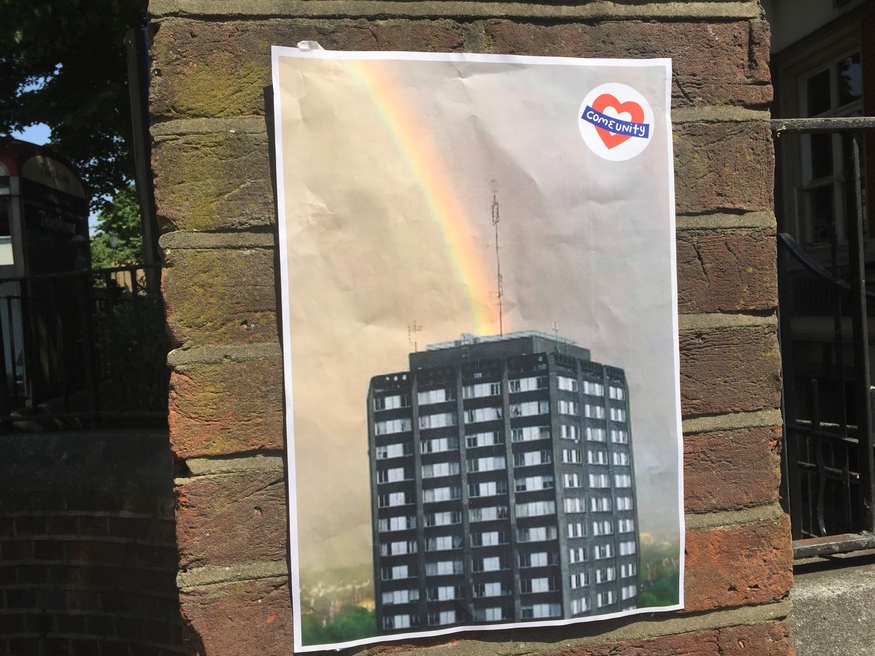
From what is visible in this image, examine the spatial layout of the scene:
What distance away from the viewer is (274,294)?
1975mm

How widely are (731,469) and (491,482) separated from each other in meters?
0.70

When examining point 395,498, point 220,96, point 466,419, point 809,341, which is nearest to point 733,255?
point 466,419

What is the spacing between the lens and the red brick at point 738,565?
2205 millimetres

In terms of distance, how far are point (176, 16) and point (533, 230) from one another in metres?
1.04

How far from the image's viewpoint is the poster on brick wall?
1973 millimetres

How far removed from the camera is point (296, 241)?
6.42ft

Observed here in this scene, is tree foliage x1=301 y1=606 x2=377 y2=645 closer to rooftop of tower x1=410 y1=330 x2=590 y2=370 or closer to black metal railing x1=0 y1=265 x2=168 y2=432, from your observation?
rooftop of tower x1=410 y1=330 x2=590 y2=370

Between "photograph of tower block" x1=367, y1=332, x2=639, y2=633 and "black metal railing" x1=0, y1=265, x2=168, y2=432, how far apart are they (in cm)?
209

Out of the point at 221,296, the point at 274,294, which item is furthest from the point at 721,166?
the point at 221,296

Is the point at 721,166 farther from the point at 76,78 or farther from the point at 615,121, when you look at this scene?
the point at 76,78

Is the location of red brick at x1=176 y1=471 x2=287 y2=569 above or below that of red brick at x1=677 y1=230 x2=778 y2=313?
below

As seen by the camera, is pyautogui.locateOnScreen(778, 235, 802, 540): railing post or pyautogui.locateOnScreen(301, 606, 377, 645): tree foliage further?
pyautogui.locateOnScreen(778, 235, 802, 540): railing post

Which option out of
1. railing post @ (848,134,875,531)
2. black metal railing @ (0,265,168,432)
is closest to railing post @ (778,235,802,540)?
railing post @ (848,134,875,531)

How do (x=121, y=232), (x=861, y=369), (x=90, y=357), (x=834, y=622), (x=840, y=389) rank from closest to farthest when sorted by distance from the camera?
(x=834, y=622) → (x=861, y=369) → (x=840, y=389) → (x=90, y=357) → (x=121, y=232)
